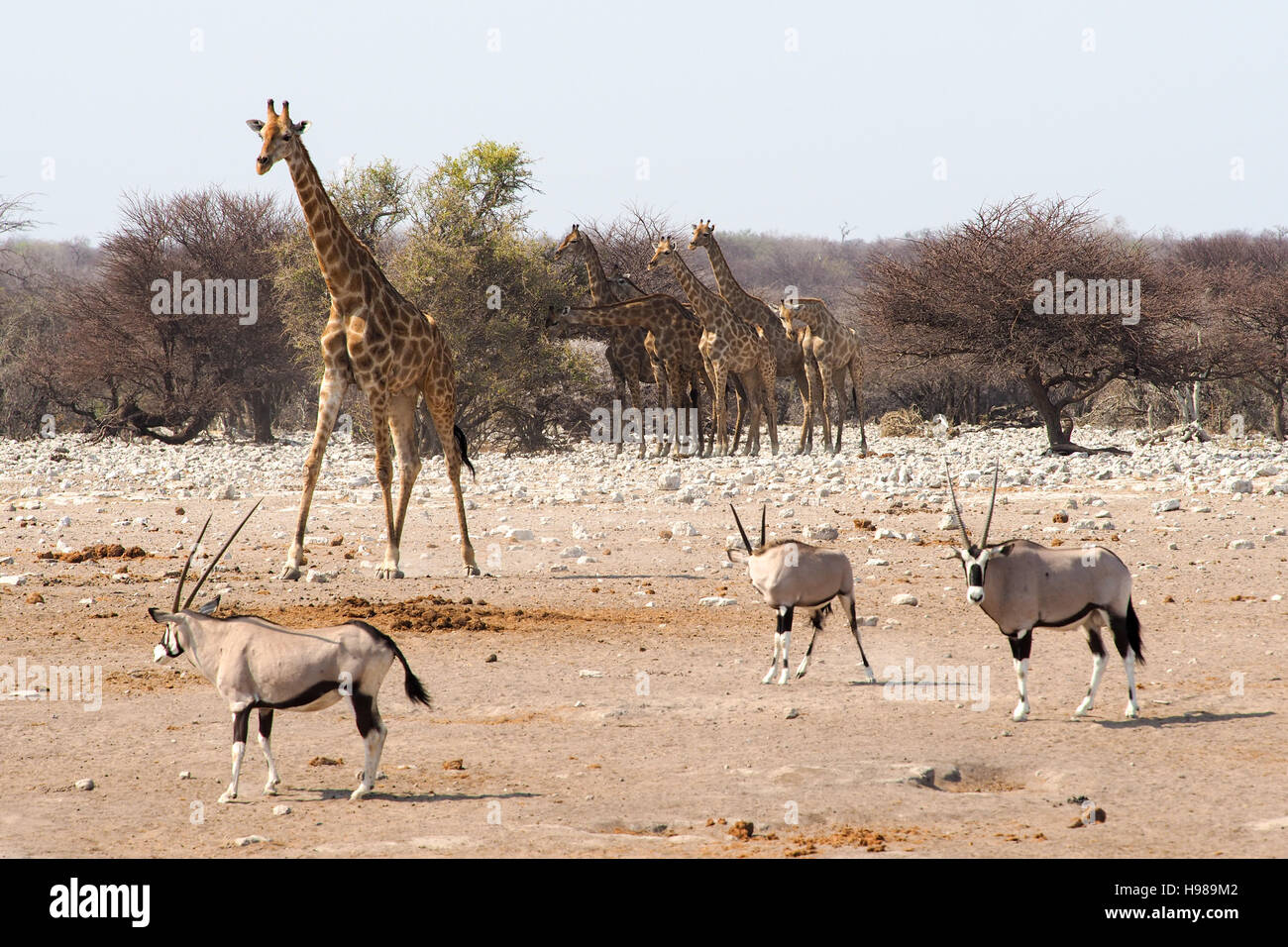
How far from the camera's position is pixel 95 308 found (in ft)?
109

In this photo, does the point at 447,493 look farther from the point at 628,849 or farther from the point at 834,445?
the point at 628,849

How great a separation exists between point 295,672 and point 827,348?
20829mm

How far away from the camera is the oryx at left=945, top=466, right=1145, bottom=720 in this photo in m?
7.69

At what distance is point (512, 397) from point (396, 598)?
50.0ft

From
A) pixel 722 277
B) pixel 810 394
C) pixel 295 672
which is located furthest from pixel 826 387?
pixel 295 672

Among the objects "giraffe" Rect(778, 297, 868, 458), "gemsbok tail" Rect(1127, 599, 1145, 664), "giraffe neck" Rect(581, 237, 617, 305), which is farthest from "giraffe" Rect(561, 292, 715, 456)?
"gemsbok tail" Rect(1127, 599, 1145, 664)

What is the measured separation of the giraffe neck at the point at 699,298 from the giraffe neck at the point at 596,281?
247 cm

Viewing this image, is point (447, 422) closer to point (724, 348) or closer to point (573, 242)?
point (724, 348)

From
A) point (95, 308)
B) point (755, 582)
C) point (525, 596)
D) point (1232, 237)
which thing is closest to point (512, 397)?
point (95, 308)

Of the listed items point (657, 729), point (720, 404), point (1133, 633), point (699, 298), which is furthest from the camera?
point (720, 404)

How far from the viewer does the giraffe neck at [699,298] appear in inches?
965

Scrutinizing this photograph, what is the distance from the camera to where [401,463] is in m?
13.0
